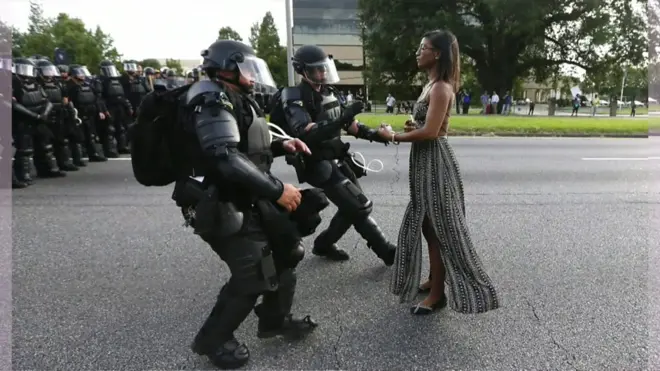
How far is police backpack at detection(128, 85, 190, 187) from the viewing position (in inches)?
90.7

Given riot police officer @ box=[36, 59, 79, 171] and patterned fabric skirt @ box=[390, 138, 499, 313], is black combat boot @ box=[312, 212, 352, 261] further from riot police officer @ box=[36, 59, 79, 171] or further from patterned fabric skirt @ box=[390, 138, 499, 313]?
riot police officer @ box=[36, 59, 79, 171]

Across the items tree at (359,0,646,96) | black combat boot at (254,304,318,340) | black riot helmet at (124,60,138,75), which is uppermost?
tree at (359,0,646,96)

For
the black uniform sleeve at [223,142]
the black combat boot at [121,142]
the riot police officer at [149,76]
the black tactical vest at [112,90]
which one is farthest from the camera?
the riot police officer at [149,76]

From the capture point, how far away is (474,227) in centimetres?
487

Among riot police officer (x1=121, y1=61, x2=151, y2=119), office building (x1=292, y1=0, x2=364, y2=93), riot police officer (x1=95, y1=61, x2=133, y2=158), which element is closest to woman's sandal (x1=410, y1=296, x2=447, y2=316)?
riot police officer (x1=95, y1=61, x2=133, y2=158)

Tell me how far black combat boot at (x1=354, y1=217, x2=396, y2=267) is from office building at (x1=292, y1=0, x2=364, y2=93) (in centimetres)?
4771

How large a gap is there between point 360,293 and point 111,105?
856 cm

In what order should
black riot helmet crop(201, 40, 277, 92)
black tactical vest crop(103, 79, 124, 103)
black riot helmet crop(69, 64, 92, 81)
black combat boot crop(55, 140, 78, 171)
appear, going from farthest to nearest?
black tactical vest crop(103, 79, 124, 103)
black riot helmet crop(69, 64, 92, 81)
black combat boot crop(55, 140, 78, 171)
black riot helmet crop(201, 40, 277, 92)

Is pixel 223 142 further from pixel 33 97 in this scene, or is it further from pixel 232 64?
pixel 33 97

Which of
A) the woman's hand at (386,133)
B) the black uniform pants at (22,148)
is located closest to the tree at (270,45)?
the black uniform pants at (22,148)

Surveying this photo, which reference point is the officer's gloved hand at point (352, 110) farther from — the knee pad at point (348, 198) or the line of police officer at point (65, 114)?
the line of police officer at point (65, 114)

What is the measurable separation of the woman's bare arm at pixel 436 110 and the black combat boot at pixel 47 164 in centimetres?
713

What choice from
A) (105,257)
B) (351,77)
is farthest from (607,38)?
(105,257)

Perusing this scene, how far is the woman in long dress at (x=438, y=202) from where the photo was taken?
2746mm
